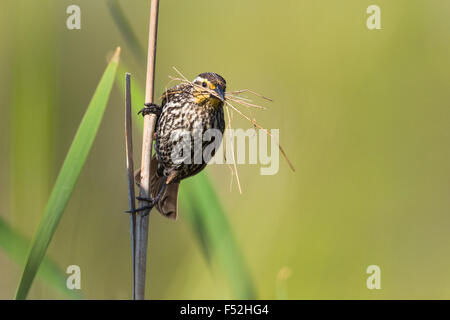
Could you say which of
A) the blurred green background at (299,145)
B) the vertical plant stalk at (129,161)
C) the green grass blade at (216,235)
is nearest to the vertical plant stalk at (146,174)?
the vertical plant stalk at (129,161)

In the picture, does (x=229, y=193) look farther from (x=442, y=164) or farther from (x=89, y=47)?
(x=442, y=164)

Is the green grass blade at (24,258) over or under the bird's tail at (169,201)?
under

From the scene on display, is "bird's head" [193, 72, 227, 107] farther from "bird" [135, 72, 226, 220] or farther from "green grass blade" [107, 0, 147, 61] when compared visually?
"green grass blade" [107, 0, 147, 61]

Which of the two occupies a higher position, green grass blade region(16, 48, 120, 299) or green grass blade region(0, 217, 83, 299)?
green grass blade region(16, 48, 120, 299)

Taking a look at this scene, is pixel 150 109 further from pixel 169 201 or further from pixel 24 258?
pixel 24 258

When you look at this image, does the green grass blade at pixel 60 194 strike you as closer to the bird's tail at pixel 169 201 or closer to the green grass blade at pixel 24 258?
the green grass blade at pixel 24 258

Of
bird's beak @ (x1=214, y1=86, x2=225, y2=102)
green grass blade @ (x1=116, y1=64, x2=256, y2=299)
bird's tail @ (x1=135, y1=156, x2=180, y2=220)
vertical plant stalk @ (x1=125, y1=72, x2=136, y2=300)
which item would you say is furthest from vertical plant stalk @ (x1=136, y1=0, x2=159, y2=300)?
bird's tail @ (x1=135, y1=156, x2=180, y2=220)

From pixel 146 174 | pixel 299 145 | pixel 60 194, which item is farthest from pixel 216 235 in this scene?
pixel 299 145
